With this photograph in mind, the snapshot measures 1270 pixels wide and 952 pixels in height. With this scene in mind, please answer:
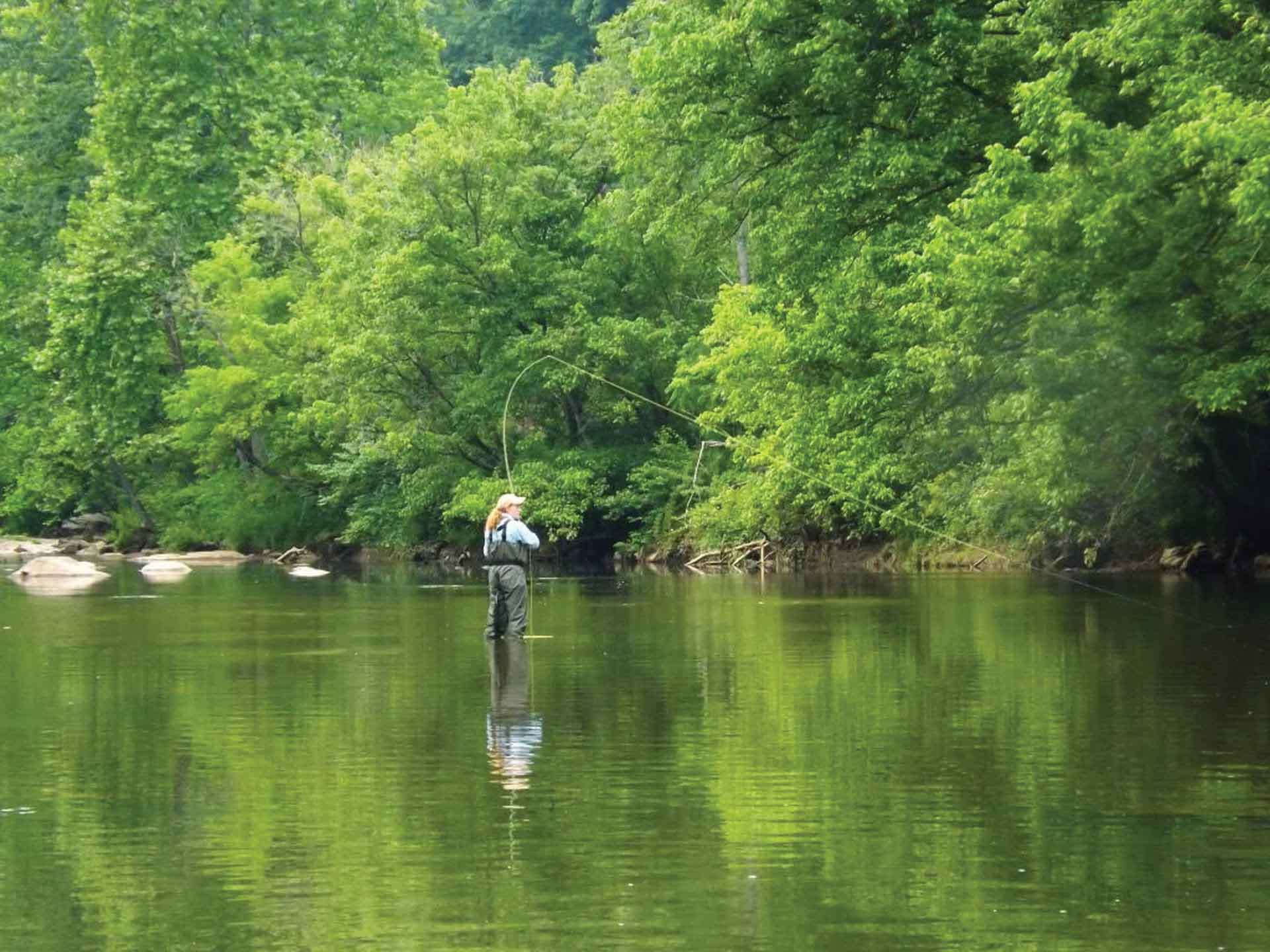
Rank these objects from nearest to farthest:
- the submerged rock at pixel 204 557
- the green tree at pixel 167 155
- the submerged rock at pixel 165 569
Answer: the submerged rock at pixel 165 569, the submerged rock at pixel 204 557, the green tree at pixel 167 155

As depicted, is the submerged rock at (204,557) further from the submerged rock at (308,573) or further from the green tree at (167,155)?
the submerged rock at (308,573)

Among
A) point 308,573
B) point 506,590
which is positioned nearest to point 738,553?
point 308,573

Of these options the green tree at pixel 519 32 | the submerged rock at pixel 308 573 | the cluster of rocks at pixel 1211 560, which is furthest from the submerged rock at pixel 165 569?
the green tree at pixel 519 32

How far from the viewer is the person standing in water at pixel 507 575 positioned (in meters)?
21.6

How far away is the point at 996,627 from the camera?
23.2 m

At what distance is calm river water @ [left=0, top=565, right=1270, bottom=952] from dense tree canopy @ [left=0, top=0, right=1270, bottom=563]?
15.9 ft

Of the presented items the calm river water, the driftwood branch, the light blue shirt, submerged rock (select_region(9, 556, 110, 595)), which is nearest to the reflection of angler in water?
the calm river water

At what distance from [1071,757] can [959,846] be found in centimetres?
283

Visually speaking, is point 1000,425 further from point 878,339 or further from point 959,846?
point 959,846

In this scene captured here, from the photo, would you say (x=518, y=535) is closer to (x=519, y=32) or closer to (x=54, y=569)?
(x=54, y=569)

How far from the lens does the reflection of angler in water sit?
465 inches

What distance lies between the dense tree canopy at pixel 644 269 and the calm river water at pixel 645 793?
15.9 ft

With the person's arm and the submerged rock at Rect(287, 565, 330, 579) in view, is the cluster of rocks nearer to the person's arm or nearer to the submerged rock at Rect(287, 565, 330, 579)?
the person's arm

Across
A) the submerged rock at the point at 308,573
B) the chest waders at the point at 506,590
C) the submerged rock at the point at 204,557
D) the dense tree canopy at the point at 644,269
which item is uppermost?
the dense tree canopy at the point at 644,269
